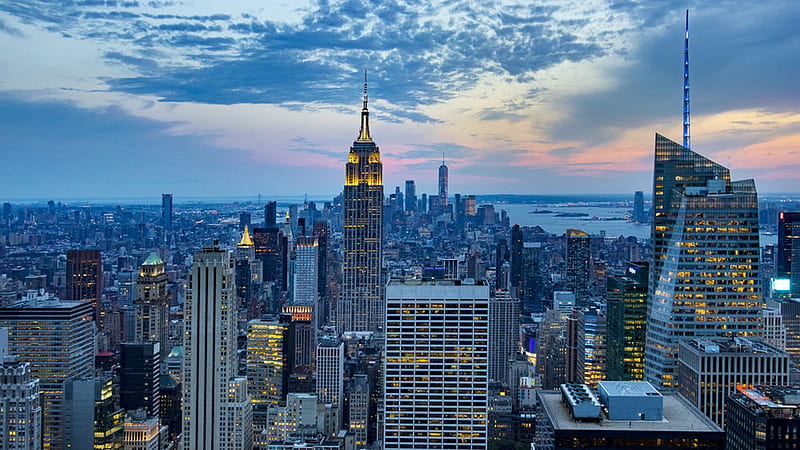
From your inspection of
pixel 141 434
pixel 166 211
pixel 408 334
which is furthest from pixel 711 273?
pixel 166 211

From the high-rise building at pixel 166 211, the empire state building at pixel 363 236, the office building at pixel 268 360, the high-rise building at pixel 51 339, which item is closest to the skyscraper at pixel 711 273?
the office building at pixel 268 360

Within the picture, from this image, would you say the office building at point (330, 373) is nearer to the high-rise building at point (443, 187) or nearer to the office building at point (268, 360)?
the office building at point (268, 360)

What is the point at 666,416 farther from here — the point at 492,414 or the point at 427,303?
the point at 492,414

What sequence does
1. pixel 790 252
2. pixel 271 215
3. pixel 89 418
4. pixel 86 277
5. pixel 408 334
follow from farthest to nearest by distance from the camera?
pixel 271 215 → pixel 790 252 → pixel 86 277 → pixel 89 418 → pixel 408 334

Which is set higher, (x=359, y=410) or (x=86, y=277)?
(x=86, y=277)

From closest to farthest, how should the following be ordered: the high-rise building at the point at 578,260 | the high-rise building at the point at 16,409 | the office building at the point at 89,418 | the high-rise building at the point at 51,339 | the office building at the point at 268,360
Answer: the high-rise building at the point at 16,409 < the office building at the point at 89,418 < the high-rise building at the point at 51,339 < the office building at the point at 268,360 < the high-rise building at the point at 578,260

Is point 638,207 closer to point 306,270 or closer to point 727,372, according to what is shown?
point 727,372

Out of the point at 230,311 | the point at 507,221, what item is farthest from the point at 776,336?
the point at 507,221
